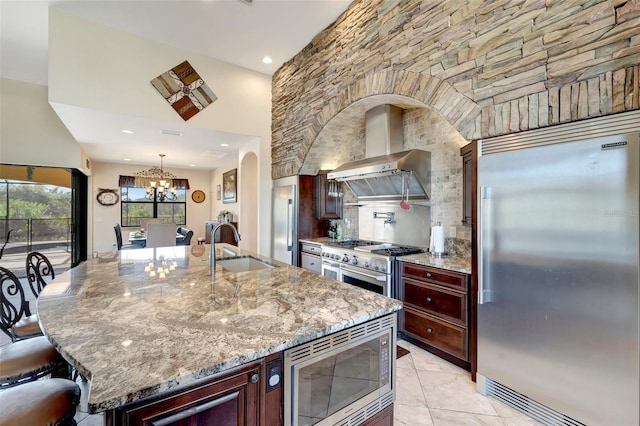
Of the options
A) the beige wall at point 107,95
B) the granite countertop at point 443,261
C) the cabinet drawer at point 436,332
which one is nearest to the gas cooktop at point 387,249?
the granite countertop at point 443,261

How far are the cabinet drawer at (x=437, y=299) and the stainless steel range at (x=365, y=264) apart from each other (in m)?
0.17

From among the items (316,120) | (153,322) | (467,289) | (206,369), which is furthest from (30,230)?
(467,289)

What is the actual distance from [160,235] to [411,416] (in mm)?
4652

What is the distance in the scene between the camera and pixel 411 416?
1.91 m

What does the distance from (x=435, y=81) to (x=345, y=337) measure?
2306 millimetres

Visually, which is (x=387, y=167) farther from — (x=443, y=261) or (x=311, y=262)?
(x=311, y=262)

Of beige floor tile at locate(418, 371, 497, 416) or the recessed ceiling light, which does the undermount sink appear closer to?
beige floor tile at locate(418, 371, 497, 416)

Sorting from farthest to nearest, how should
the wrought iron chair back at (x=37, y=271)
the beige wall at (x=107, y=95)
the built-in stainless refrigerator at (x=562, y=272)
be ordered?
the beige wall at (x=107, y=95)
the wrought iron chair back at (x=37, y=271)
the built-in stainless refrigerator at (x=562, y=272)

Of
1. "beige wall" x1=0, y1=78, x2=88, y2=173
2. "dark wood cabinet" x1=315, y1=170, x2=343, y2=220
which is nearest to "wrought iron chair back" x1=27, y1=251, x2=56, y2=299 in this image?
"dark wood cabinet" x1=315, y1=170, x2=343, y2=220

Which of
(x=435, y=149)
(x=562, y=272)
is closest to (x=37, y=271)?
(x=562, y=272)

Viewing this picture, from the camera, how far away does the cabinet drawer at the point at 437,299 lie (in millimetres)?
2398

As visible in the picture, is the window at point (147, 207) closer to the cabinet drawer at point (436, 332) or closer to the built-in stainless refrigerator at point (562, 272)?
the cabinet drawer at point (436, 332)

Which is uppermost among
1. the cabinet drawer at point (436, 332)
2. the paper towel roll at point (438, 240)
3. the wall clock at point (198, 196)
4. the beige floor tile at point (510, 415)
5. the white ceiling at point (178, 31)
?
the white ceiling at point (178, 31)

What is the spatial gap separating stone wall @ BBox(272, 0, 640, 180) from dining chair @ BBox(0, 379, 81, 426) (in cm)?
284
